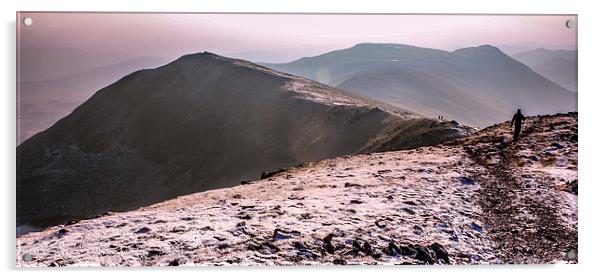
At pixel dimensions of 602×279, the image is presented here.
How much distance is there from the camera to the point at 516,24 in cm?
759

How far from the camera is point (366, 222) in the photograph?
6.00 metres

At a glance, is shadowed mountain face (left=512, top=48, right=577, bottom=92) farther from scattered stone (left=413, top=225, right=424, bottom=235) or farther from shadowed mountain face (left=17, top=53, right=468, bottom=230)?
scattered stone (left=413, top=225, right=424, bottom=235)

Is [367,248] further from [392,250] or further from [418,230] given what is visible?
[418,230]

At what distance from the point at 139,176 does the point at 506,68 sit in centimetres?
1010

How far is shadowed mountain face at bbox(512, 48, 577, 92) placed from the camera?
7.59 meters

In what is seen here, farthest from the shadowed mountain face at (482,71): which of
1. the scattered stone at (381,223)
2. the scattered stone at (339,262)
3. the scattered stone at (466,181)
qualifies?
the scattered stone at (339,262)

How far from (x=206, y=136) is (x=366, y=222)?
13291mm

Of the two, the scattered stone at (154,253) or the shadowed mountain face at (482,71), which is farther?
the shadowed mountain face at (482,71)

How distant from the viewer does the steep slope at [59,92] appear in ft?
22.9

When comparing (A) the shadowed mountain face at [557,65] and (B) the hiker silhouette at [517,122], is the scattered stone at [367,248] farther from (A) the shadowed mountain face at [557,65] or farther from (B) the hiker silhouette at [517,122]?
(A) the shadowed mountain face at [557,65]

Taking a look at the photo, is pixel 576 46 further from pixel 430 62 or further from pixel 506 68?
pixel 430 62

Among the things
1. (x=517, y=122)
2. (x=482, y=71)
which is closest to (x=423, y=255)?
(x=517, y=122)

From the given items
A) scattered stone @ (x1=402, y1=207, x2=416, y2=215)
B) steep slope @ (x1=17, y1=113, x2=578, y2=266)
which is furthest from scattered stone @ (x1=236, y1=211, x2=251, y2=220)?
scattered stone @ (x1=402, y1=207, x2=416, y2=215)

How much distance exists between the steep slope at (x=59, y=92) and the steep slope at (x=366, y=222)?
1.77 m
